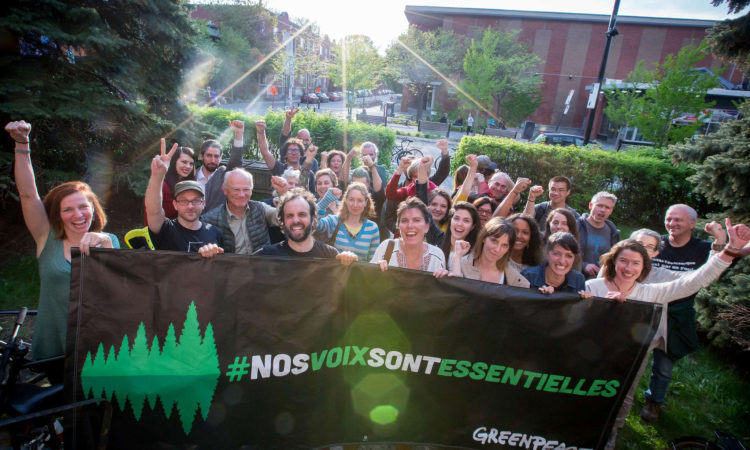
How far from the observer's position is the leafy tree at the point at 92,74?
5648 mm

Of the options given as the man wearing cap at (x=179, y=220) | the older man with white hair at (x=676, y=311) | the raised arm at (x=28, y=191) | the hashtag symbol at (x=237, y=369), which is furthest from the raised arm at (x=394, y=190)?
the raised arm at (x=28, y=191)

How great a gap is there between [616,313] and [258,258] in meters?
2.64

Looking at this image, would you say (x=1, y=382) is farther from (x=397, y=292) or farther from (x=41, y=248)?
(x=397, y=292)

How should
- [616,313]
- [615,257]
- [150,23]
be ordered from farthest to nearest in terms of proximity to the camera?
[150,23] → [615,257] → [616,313]

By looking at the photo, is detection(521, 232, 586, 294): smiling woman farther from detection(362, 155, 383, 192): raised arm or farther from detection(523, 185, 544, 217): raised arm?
detection(362, 155, 383, 192): raised arm

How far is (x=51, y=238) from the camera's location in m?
2.89

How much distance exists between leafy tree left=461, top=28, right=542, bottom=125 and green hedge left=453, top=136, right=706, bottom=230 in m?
26.0

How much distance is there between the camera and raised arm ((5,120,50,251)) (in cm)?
279

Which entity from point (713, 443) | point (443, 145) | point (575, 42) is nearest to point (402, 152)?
point (443, 145)

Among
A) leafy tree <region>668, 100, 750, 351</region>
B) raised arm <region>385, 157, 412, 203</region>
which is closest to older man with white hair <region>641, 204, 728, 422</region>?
leafy tree <region>668, 100, 750, 351</region>

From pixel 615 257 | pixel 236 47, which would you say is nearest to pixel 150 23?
pixel 615 257

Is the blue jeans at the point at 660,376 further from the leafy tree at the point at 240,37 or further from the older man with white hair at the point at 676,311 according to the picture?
the leafy tree at the point at 240,37

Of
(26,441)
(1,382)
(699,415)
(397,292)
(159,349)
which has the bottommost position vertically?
(699,415)

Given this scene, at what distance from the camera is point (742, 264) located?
15.4ft
